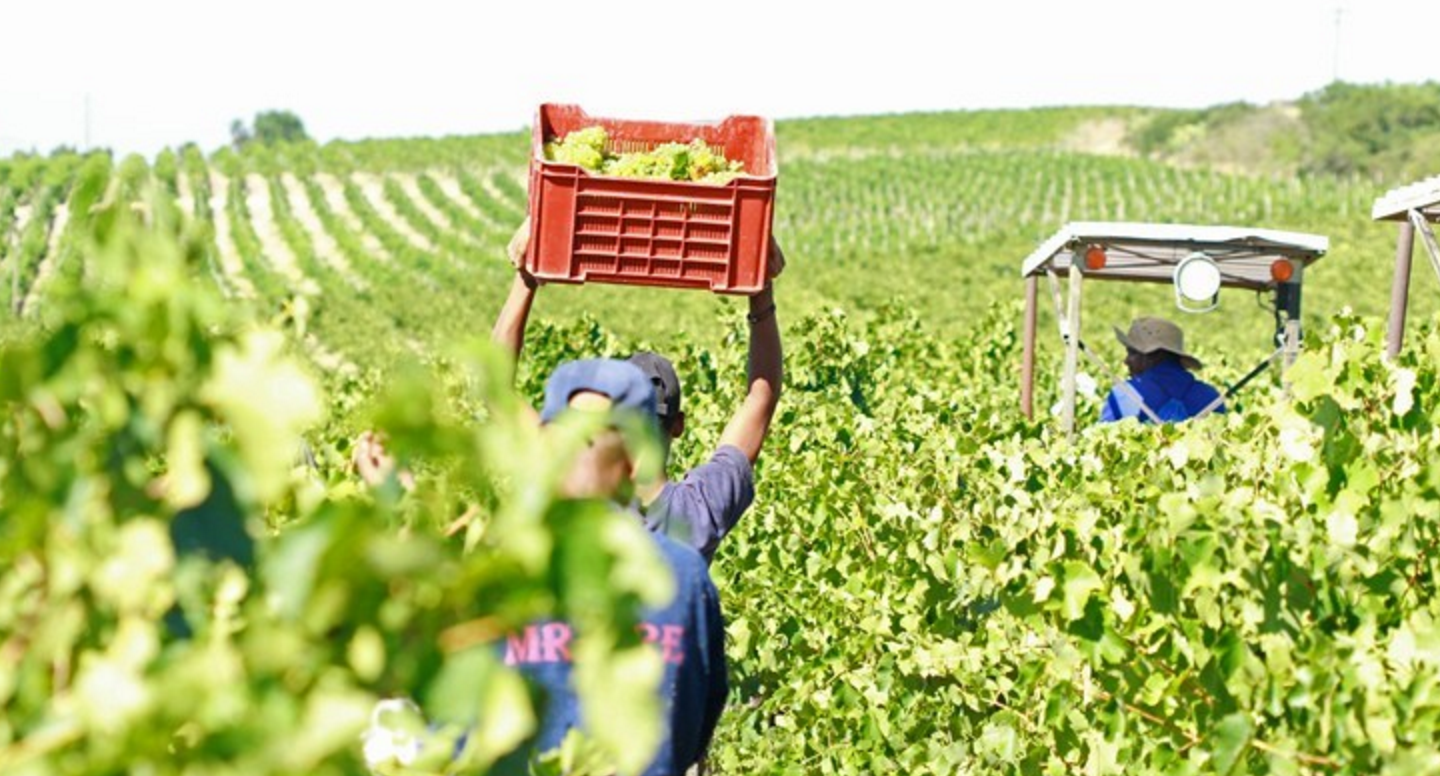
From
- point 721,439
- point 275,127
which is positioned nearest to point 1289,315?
point 721,439

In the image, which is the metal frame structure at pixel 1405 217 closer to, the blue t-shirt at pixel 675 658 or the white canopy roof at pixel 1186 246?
the white canopy roof at pixel 1186 246

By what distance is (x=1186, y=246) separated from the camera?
10969mm

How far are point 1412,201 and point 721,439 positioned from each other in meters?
5.03

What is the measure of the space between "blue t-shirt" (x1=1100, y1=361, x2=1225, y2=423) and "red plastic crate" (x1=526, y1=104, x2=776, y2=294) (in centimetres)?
437

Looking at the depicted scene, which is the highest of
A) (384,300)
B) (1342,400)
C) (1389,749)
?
(1342,400)

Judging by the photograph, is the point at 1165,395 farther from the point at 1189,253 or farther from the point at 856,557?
the point at 856,557

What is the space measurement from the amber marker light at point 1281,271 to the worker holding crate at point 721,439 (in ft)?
19.8

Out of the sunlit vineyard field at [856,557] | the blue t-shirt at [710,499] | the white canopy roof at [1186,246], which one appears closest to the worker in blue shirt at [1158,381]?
the sunlit vineyard field at [856,557]

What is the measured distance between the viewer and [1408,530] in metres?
3.79

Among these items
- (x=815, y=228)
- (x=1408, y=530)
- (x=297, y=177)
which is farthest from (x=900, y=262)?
(x=1408, y=530)

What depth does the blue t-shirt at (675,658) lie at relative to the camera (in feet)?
10.3

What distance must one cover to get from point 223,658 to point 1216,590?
238cm

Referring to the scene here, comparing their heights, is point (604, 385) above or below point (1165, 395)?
above

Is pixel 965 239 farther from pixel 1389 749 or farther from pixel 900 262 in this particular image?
pixel 1389 749
